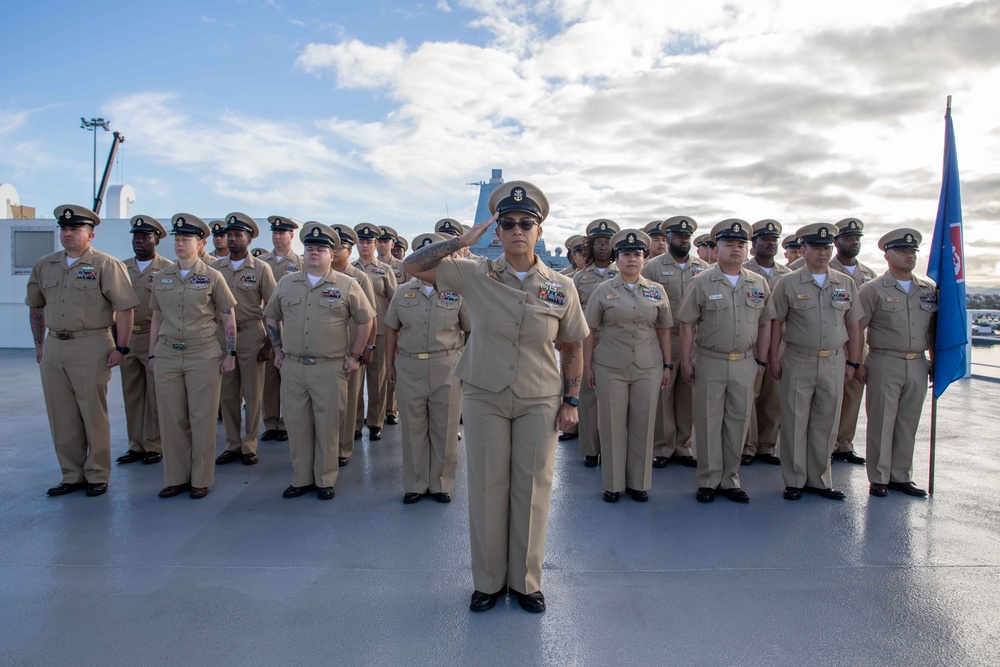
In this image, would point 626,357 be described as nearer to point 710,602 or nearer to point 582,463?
point 582,463

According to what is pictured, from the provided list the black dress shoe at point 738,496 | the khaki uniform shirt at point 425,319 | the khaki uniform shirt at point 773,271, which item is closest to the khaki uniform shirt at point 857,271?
the khaki uniform shirt at point 773,271

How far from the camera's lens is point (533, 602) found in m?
2.59

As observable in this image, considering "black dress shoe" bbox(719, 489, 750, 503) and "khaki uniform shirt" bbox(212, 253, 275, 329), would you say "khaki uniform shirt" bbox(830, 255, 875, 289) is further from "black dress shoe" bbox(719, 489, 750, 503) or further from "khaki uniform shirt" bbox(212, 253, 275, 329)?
"khaki uniform shirt" bbox(212, 253, 275, 329)

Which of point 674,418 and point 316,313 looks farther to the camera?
point 674,418

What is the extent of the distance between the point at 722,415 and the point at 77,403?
4551 mm

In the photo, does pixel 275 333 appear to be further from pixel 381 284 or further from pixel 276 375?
pixel 381 284

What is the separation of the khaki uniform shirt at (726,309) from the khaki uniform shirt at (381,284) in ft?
10.6

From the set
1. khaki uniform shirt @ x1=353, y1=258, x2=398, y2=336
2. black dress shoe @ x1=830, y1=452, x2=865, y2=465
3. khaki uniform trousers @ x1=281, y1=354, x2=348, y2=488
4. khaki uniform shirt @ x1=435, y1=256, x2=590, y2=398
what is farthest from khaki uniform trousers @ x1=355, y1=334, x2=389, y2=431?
black dress shoe @ x1=830, y1=452, x2=865, y2=465

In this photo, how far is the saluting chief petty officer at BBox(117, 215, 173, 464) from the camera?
489cm

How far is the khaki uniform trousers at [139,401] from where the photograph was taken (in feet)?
16.1

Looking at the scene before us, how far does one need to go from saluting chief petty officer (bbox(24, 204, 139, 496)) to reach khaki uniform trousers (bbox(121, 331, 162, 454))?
70 centimetres

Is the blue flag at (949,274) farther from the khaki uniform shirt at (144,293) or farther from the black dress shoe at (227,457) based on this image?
the khaki uniform shirt at (144,293)

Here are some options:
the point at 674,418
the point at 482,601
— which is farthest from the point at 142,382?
the point at 674,418

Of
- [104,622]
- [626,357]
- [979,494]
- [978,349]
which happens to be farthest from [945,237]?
[978,349]
